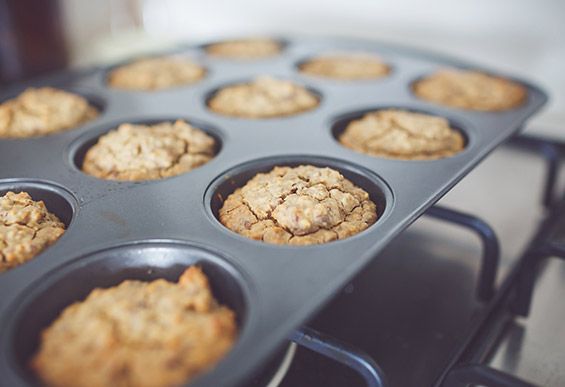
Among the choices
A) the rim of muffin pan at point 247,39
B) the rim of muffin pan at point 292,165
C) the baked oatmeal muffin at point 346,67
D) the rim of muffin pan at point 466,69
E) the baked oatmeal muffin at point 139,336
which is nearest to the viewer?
the baked oatmeal muffin at point 139,336

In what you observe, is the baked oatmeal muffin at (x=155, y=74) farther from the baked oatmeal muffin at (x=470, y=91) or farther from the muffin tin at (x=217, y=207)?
the baked oatmeal muffin at (x=470, y=91)

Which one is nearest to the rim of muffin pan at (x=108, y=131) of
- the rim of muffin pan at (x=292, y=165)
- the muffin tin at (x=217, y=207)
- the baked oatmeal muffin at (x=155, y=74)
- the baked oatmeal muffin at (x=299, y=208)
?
the muffin tin at (x=217, y=207)

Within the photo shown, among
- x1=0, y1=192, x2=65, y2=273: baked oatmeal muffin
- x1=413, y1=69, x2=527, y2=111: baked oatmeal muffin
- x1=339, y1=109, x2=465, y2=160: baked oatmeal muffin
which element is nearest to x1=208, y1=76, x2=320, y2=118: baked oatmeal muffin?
x1=339, y1=109, x2=465, y2=160: baked oatmeal muffin

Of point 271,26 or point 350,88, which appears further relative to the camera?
point 271,26

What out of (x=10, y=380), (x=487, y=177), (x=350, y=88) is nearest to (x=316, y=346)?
(x=10, y=380)

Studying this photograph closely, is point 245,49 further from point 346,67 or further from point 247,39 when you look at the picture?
point 346,67

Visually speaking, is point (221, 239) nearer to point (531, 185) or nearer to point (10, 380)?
point (10, 380)

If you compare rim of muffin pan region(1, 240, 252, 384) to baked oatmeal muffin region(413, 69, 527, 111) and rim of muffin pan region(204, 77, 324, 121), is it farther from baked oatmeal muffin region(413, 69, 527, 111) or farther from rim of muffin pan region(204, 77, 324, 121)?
baked oatmeal muffin region(413, 69, 527, 111)
